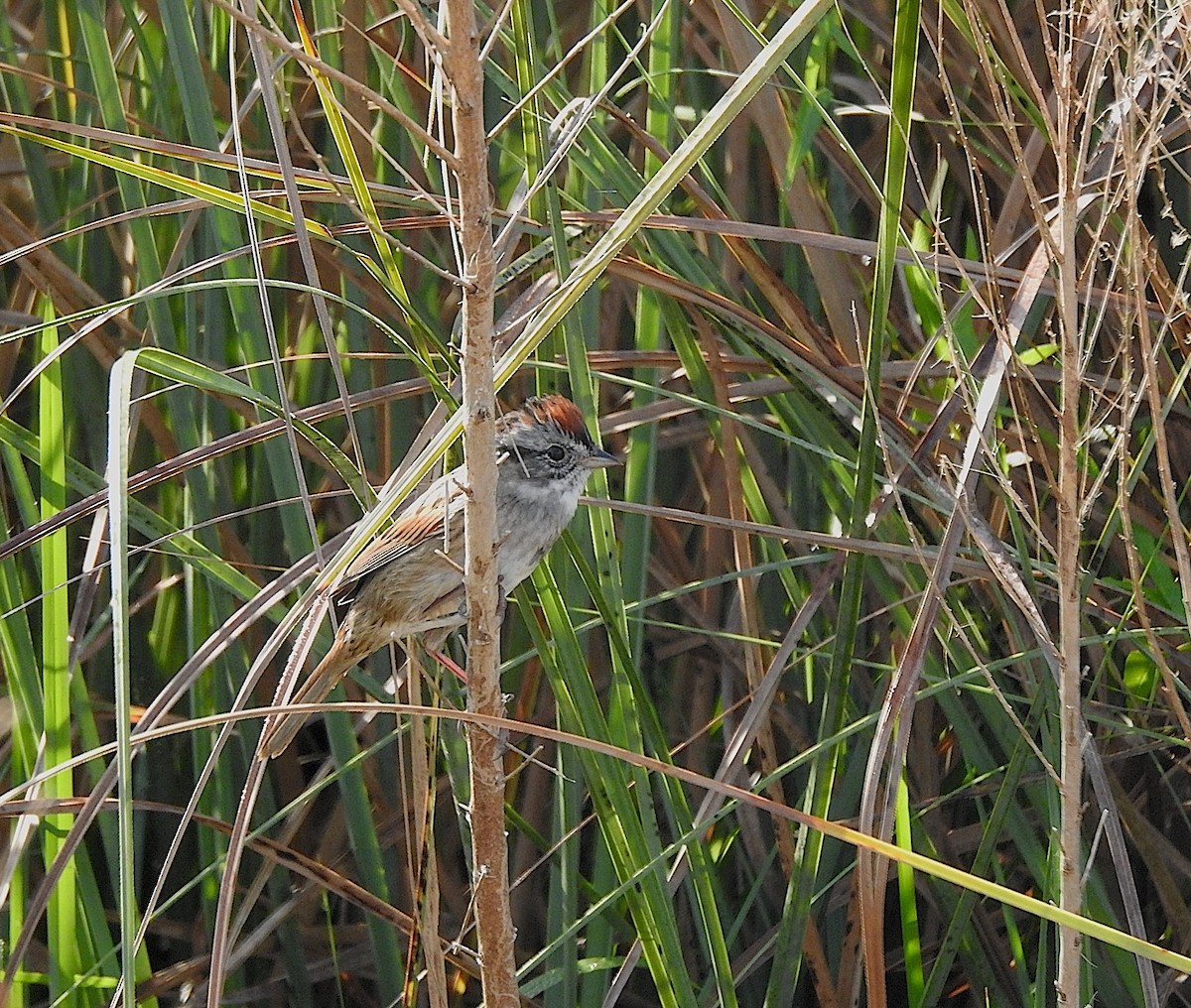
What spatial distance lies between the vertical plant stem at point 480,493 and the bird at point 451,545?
57 centimetres

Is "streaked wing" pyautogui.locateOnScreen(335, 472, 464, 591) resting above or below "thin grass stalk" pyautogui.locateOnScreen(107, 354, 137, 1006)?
below

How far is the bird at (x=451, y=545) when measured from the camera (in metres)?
2.23

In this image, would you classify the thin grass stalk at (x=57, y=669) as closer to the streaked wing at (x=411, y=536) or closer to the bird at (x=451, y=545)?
the bird at (x=451, y=545)

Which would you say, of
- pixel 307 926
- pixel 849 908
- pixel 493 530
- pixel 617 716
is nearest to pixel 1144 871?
pixel 849 908

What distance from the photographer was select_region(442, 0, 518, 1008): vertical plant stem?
119 centimetres

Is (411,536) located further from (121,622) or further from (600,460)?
(121,622)

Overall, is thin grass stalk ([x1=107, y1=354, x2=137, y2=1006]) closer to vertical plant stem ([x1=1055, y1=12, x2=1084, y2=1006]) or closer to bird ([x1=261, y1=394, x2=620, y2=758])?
vertical plant stem ([x1=1055, y1=12, x2=1084, y2=1006])

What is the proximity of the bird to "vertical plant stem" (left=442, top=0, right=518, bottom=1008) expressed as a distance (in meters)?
0.57

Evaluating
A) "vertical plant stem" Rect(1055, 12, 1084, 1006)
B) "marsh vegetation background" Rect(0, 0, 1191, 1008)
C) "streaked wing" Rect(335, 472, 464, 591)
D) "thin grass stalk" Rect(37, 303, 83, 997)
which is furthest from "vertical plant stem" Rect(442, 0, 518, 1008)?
"streaked wing" Rect(335, 472, 464, 591)

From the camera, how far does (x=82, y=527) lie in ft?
9.46

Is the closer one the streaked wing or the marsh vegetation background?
the marsh vegetation background

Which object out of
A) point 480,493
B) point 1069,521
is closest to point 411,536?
point 480,493

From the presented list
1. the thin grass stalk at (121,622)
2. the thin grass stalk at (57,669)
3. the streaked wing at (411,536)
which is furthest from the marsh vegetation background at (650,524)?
the thin grass stalk at (121,622)

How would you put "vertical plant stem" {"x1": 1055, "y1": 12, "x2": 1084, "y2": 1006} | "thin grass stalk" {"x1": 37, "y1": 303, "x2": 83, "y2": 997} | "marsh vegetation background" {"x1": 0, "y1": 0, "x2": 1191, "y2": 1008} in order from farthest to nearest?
"thin grass stalk" {"x1": 37, "y1": 303, "x2": 83, "y2": 997} < "marsh vegetation background" {"x1": 0, "y1": 0, "x2": 1191, "y2": 1008} < "vertical plant stem" {"x1": 1055, "y1": 12, "x2": 1084, "y2": 1006}
